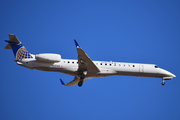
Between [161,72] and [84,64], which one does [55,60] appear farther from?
[161,72]

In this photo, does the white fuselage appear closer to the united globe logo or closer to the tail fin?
the united globe logo

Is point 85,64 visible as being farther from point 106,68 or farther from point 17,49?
point 17,49

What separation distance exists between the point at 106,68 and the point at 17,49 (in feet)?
34.0

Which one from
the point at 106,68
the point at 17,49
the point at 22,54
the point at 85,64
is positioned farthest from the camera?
the point at 106,68

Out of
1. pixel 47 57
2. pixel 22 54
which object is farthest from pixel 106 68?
pixel 22 54

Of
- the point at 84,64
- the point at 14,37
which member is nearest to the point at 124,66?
the point at 84,64

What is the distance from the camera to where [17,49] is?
27.5 meters

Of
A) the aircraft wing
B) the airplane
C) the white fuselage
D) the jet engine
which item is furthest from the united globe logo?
the aircraft wing

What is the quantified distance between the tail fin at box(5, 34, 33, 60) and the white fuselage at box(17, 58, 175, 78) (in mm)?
579

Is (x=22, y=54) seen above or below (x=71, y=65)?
above

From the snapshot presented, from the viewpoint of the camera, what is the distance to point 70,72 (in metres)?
27.4

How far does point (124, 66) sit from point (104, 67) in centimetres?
235

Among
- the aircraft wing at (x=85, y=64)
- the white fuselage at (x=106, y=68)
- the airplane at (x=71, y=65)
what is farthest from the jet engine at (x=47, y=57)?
the aircraft wing at (x=85, y=64)

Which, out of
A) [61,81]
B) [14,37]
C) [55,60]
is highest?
[14,37]
